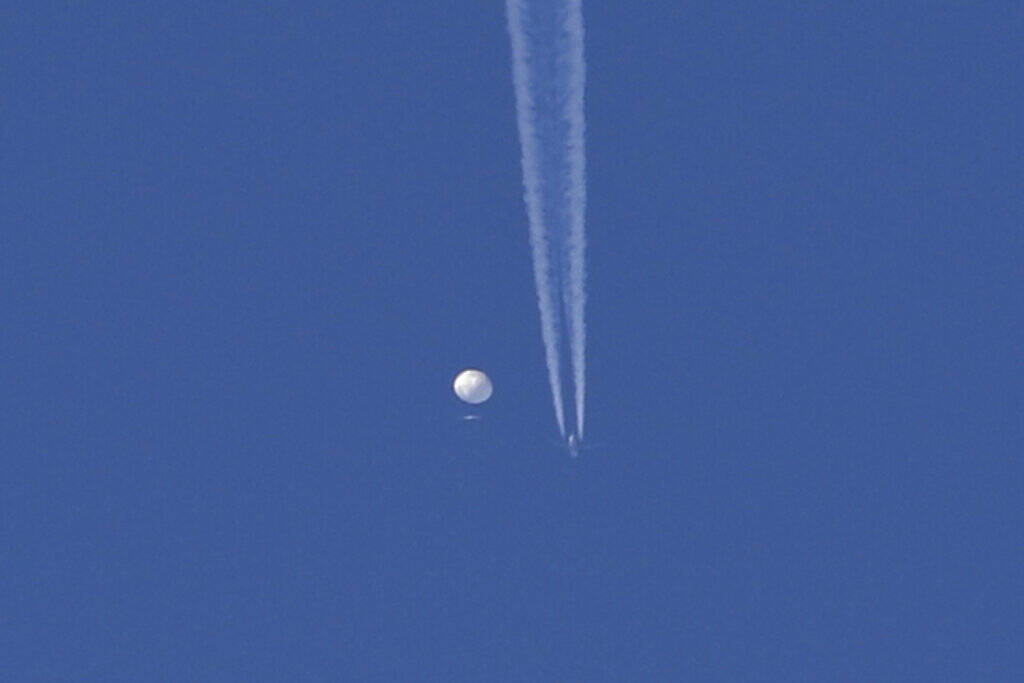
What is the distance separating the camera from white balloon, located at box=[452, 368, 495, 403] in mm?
87625

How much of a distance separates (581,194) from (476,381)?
20.1 meters

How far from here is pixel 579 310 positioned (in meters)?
73.4

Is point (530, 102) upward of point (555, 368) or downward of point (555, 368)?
upward

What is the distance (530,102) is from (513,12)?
309cm

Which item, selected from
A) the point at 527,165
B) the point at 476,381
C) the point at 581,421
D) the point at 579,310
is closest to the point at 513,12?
the point at 527,165

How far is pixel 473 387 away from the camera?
87.8 metres

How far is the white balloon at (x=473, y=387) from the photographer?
8762 cm

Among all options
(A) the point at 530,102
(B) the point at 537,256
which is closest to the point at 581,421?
(B) the point at 537,256

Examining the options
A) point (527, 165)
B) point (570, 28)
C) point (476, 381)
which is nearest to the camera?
point (570, 28)

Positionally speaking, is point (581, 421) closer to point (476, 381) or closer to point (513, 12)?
point (476, 381)

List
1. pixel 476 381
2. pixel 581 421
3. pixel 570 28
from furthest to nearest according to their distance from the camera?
pixel 476 381, pixel 581 421, pixel 570 28

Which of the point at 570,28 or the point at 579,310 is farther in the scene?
the point at 579,310

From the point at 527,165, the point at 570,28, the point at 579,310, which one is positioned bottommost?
the point at 579,310

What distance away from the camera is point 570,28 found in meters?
62.7
